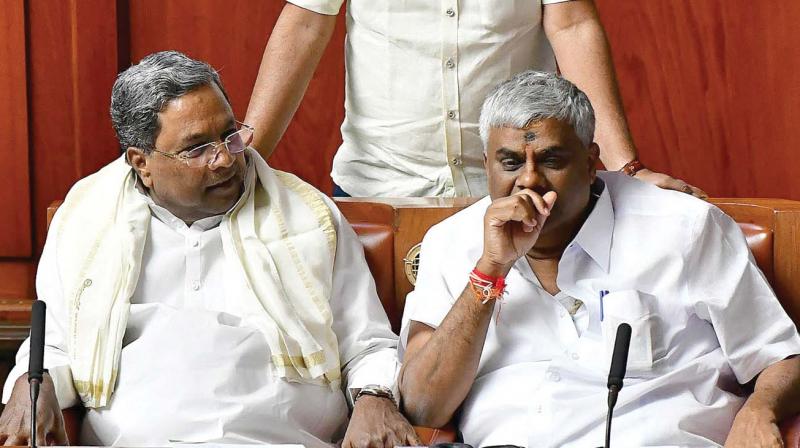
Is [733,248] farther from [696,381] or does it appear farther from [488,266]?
[488,266]

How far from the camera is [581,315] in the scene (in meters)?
2.40

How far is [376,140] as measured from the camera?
314 centimetres

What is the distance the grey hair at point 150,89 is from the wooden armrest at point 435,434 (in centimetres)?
77

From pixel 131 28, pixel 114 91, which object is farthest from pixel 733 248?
pixel 131 28

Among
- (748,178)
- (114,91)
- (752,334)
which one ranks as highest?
(114,91)

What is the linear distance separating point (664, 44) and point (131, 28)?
1.74 metres

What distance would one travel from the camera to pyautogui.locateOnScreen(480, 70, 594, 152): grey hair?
2.32 metres

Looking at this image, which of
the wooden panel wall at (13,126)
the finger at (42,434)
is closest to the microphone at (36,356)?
the finger at (42,434)

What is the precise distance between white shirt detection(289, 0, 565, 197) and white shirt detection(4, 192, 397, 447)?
0.48m

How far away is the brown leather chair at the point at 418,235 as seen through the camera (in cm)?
257

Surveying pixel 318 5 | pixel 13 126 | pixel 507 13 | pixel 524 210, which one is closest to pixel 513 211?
pixel 524 210

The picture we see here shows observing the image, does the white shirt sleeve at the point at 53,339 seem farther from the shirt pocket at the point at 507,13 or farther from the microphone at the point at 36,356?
the shirt pocket at the point at 507,13

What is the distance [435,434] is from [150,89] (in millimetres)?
865

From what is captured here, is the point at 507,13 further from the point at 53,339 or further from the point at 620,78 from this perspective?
the point at 620,78
